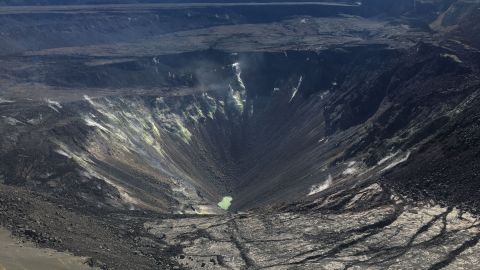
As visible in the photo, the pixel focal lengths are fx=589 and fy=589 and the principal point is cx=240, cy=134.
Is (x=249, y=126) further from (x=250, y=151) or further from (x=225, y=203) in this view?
(x=225, y=203)

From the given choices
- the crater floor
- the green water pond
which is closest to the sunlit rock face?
the crater floor

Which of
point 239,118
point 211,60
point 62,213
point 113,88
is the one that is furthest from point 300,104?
point 62,213

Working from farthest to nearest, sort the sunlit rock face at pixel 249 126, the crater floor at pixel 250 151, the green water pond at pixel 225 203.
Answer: the green water pond at pixel 225 203
the sunlit rock face at pixel 249 126
the crater floor at pixel 250 151

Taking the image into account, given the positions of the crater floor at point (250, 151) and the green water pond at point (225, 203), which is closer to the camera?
the crater floor at point (250, 151)

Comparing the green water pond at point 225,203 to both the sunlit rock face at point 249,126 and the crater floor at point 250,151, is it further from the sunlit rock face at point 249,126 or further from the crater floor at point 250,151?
the sunlit rock face at point 249,126

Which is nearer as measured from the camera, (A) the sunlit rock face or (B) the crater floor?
(B) the crater floor

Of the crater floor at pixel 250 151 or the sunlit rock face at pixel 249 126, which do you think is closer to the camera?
the crater floor at pixel 250 151

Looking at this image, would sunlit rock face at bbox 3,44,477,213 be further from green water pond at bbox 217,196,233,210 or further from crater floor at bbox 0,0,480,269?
green water pond at bbox 217,196,233,210

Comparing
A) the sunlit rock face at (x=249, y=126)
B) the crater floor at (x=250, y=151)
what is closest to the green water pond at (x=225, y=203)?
the crater floor at (x=250, y=151)

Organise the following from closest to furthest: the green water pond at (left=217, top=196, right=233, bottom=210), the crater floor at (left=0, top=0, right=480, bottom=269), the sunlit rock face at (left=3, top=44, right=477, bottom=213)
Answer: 1. the crater floor at (left=0, top=0, right=480, bottom=269)
2. the sunlit rock face at (left=3, top=44, right=477, bottom=213)
3. the green water pond at (left=217, top=196, right=233, bottom=210)

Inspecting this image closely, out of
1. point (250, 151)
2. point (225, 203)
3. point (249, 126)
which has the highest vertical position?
point (249, 126)

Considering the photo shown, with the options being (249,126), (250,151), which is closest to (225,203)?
(250,151)

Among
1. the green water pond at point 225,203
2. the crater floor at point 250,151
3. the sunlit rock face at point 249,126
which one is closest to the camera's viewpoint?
the crater floor at point 250,151

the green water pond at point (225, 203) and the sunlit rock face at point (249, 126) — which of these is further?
the green water pond at point (225, 203)
